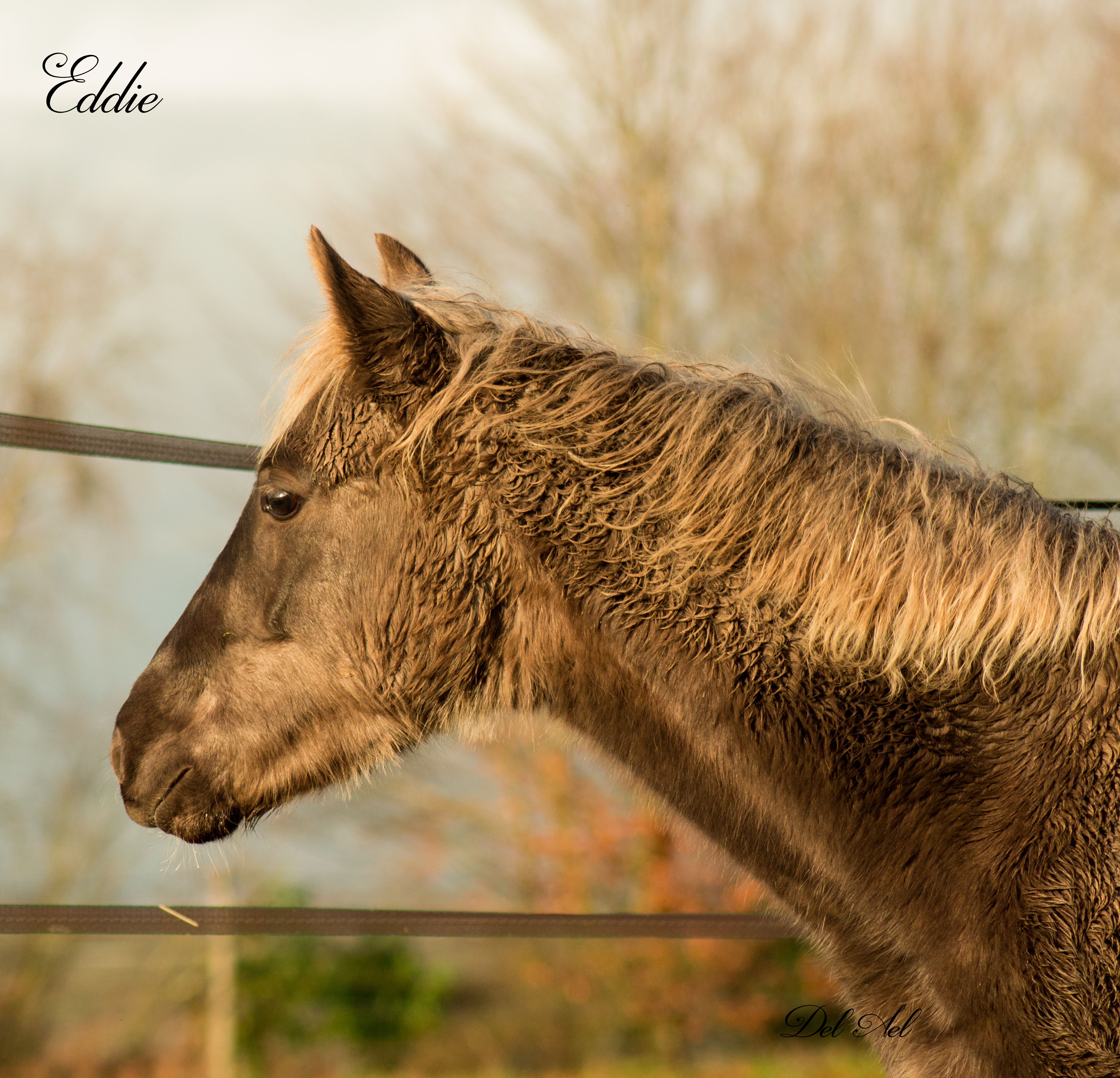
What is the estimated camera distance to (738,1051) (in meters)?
9.04

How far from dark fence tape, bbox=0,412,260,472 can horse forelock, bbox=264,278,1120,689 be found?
83 cm

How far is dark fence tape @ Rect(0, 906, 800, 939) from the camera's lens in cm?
256

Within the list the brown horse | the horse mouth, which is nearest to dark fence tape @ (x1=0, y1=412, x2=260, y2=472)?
the brown horse

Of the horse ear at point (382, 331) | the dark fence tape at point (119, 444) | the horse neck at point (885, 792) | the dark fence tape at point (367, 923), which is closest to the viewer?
the horse neck at point (885, 792)

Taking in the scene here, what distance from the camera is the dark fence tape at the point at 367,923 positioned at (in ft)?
8.40

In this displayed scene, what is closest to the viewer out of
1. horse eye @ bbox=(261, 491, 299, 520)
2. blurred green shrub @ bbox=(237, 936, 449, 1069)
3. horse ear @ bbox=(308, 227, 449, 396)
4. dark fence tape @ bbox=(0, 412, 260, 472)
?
horse ear @ bbox=(308, 227, 449, 396)

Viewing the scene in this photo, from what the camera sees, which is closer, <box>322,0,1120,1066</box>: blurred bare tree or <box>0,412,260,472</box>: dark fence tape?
<box>0,412,260,472</box>: dark fence tape

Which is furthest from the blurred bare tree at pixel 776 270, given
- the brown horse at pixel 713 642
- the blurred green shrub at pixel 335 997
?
the brown horse at pixel 713 642

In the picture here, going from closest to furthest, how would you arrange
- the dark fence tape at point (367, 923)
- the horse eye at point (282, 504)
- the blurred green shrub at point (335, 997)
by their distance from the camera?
the horse eye at point (282, 504)
the dark fence tape at point (367, 923)
the blurred green shrub at point (335, 997)

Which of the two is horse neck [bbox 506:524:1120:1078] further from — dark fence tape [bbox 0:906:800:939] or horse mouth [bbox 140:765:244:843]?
horse mouth [bbox 140:765:244:843]

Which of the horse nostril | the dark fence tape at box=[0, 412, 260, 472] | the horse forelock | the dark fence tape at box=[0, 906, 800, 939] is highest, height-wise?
the horse forelock

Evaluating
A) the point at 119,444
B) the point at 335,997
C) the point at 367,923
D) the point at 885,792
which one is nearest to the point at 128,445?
the point at 119,444

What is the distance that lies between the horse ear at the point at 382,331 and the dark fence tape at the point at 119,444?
804 mm

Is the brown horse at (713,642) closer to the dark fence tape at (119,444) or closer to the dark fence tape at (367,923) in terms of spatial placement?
the dark fence tape at (367,923)
